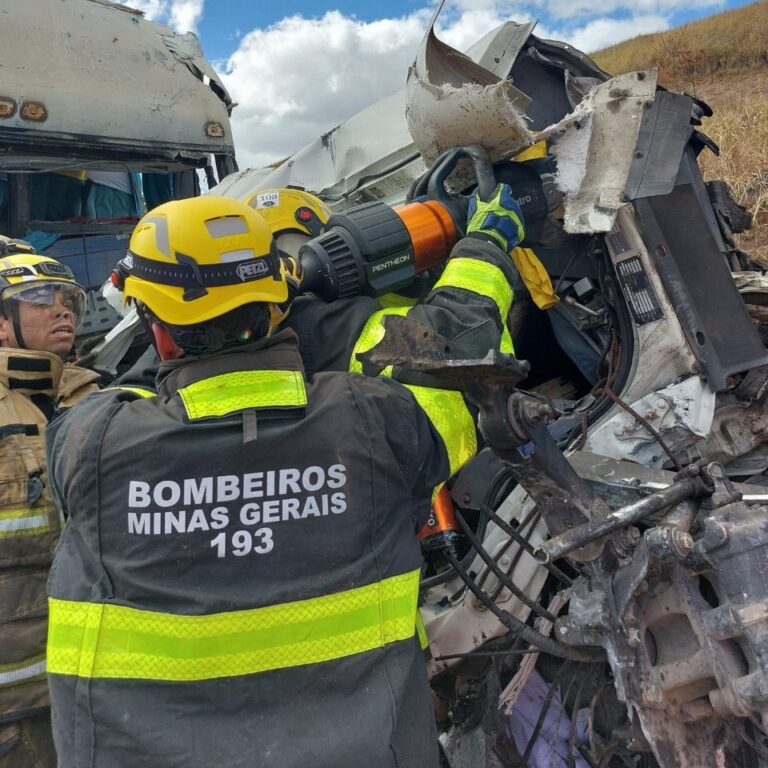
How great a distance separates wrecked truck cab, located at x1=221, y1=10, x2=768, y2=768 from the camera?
5.22 ft

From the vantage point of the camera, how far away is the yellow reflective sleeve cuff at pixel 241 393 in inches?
54.5

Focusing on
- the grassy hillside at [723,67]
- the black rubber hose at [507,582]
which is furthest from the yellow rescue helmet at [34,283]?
the grassy hillside at [723,67]

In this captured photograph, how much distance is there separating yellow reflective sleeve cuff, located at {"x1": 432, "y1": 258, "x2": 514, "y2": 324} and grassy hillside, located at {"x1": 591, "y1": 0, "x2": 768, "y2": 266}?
6455mm

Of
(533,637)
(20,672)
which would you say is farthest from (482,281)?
(20,672)

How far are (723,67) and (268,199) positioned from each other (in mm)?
12735

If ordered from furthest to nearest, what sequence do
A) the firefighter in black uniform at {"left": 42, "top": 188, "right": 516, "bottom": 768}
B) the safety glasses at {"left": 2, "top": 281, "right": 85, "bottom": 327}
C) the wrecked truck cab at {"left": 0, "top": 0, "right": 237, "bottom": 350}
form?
the wrecked truck cab at {"left": 0, "top": 0, "right": 237, "bottom": 350}
the safety glasses at {"left": 2, "top": 281, "right": 85, "bottom": 327}
the firefighter in black uniform at {"left": 42, "top": 188, "right": 516, "bottom": 768}

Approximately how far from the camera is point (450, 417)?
1.59 meters

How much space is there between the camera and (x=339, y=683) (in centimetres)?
142

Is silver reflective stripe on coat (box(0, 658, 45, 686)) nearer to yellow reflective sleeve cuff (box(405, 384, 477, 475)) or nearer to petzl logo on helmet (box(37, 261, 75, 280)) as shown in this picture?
petzl logo on helmet (box(37, 261, 75, 280))

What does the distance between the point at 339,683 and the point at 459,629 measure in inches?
30.7

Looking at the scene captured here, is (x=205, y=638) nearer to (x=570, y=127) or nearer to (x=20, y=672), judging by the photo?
(x=20, y=672)

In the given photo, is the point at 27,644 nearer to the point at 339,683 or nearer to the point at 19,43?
the point at 339,683

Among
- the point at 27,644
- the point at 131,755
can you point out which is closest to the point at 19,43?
the point at 27,644

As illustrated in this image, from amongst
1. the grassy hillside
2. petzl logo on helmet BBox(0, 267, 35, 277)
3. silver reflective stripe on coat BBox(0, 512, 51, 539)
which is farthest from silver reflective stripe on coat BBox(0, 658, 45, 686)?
the grassy hillside
